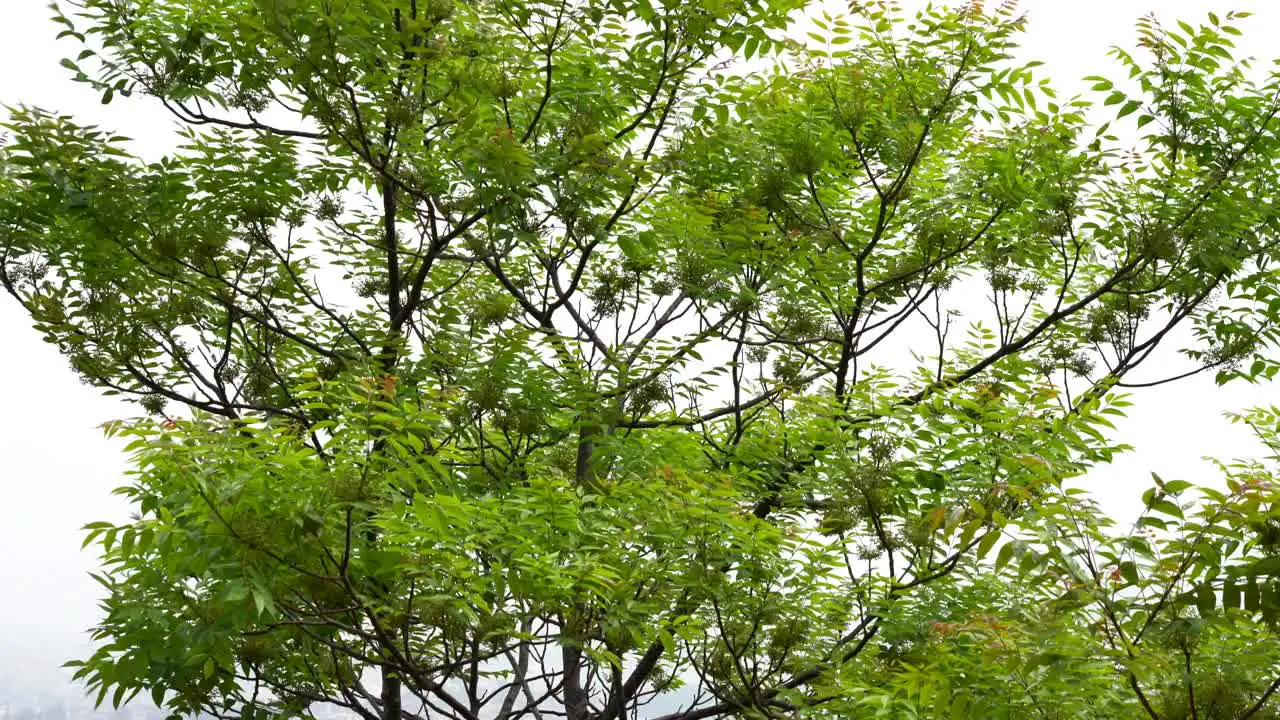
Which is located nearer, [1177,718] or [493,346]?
[1177,718]

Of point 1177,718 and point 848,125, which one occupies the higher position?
point 848,125

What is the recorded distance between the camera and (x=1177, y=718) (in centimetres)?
479

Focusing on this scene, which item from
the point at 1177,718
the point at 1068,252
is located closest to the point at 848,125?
the point at 1068,252

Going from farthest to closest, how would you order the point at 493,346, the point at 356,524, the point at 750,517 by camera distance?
1. the point at 493,346
2. the point at 750,517
3. the point at 356,524

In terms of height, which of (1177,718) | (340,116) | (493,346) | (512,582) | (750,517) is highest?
(340,116)

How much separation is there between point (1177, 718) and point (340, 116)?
682 cm

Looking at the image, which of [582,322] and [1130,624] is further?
[582,322]

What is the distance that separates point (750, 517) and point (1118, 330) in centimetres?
533

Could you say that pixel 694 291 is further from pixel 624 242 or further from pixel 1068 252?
pixel 1068 252

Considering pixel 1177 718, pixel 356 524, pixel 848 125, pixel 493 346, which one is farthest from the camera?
pixel 848 125

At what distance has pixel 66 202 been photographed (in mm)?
9414

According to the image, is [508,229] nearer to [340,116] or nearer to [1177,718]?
[340,116]

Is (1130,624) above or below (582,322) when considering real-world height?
below

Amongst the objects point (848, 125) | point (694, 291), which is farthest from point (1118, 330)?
point (694, 291)
